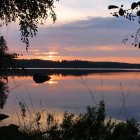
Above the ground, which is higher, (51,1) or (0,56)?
(51,1)

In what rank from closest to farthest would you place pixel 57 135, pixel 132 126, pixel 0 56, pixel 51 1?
pixel 132 126
pixel 57 135
pixel 0 56
pixel 51 1

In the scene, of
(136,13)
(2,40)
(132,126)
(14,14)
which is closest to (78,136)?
(132,126)

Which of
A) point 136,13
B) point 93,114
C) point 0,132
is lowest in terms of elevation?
point 0,132

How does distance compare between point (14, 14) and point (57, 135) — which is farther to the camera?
point (14, 14)

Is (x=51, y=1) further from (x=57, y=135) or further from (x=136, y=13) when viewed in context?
(x=136, y=13)

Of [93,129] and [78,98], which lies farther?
[78,98]

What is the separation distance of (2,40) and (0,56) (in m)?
1.62

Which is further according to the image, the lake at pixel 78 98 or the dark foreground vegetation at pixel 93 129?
the lake at pixel 78 98

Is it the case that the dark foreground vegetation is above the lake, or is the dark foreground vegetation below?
above

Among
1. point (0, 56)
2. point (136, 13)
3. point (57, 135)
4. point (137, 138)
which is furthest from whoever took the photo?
point (0, 56)

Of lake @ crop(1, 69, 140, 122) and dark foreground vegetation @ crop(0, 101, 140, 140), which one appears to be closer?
dark foreground vegetation @ crop(0, 101, 140, 140)

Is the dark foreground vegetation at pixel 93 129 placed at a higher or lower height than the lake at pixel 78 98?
higher

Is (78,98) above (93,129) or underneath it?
underneath

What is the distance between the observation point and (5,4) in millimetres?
18984
